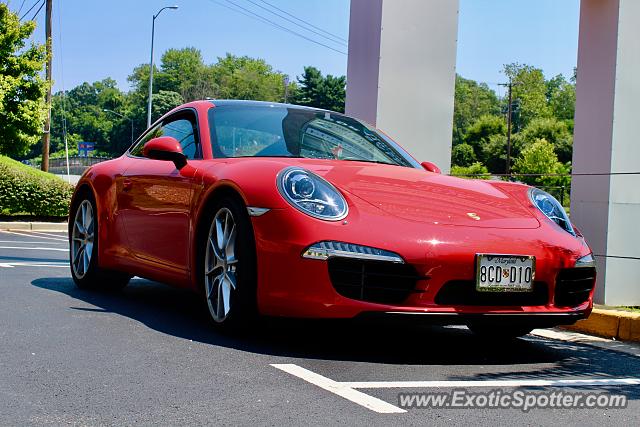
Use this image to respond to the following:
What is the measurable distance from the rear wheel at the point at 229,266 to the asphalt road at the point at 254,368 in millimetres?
154

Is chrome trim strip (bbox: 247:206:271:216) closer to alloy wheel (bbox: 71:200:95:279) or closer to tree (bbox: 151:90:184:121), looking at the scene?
alloy wheel (bbox: 71:200:95:279)

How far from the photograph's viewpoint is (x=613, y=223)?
326 inches

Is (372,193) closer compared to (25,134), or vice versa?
(372,193)

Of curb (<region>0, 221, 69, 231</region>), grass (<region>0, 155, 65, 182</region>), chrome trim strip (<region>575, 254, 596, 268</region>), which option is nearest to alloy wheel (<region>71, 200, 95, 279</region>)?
chrome trim strip (<region>575, 254, 596, 268</region>)

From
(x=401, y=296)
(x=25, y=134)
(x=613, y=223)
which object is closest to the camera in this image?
(x=401, y=296)

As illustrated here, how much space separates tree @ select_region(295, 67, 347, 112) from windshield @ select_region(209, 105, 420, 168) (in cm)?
10304

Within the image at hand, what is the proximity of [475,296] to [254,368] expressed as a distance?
1.18 m

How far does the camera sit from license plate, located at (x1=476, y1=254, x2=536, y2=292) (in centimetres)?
435

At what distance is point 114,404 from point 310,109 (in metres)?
3.30

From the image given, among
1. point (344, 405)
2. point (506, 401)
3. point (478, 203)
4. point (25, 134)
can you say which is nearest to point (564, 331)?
point (478, 203)

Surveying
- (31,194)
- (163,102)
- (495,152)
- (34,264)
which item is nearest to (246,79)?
(163,102)

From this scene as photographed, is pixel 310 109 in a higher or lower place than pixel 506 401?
higher

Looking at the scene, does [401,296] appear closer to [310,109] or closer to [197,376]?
[197,376]

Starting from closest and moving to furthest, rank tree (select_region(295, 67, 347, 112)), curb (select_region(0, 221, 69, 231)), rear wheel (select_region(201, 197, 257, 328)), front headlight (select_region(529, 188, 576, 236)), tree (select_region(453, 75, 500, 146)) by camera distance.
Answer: rear wheel (select_region(201, 197, 257, 328)) < front headlight (select_region(529, 188, 576, 236)) < curb (select_region(0, 221, 69, 231)) < tree (select_region(295, 67, 347, 112)) < tree (select_region(453, 75, 500, 146))
